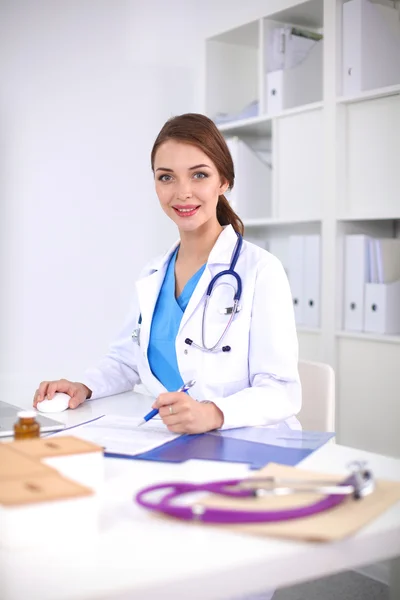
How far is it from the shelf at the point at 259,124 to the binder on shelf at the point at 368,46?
0.59ft

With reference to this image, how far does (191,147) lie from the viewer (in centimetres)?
175

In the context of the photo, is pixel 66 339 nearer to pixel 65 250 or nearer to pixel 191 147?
pixel 65 250

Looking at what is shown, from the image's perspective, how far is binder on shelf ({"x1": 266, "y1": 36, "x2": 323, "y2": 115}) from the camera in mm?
3111

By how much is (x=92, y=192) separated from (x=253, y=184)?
83 cm

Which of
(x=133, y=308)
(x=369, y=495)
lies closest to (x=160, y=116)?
(x=133, y=308)

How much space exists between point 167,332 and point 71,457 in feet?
2.73

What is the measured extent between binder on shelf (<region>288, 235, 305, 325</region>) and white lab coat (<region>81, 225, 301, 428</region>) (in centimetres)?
119

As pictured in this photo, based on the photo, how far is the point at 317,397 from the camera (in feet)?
5.92

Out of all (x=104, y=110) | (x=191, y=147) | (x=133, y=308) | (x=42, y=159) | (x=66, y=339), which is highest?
(x=104, y=110)

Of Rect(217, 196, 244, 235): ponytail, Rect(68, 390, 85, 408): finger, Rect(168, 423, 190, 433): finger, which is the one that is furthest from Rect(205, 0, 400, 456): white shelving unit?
Rect(168, 423, 190, 433): finger

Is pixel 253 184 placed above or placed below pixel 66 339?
above

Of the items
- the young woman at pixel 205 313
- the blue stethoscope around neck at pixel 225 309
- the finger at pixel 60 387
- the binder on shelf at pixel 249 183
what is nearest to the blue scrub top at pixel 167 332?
the young woman at pixel 205 313

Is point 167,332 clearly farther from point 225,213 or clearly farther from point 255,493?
point 255,493

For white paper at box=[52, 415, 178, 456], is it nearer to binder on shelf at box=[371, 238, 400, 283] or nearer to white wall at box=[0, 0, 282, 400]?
binder on shelf at box=[371, 238, 400, 283]
